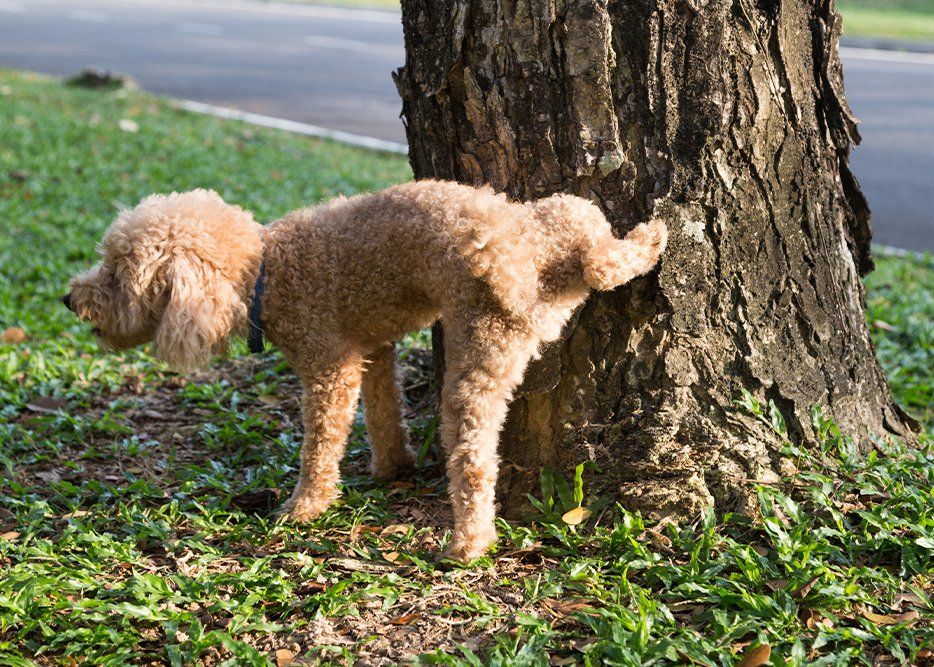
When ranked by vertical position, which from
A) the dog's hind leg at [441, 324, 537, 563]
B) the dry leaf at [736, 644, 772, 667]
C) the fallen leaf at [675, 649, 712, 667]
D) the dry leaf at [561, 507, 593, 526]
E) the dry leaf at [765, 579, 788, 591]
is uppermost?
the dog's hind leg at [441, 324, 537, 563]

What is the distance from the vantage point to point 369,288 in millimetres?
3043

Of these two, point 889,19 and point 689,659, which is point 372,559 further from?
point 889,19

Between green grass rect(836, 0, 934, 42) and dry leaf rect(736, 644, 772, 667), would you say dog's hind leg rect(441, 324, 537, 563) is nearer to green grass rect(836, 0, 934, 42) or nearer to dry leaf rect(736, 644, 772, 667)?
dry leaf rect(736, 644, 772, 667)

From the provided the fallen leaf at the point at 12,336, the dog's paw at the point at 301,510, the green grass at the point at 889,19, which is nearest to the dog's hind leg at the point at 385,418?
the dog's paw at the point at 301,510

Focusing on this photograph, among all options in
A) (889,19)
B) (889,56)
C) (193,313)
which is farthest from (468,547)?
(889,19)

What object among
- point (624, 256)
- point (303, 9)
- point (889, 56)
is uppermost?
point (303, 9)

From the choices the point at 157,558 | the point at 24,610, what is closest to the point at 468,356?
the point at 157,558

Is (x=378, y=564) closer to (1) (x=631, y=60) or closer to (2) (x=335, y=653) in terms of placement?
(2) (x=335, y=653)

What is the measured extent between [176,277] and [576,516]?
1.75 meters

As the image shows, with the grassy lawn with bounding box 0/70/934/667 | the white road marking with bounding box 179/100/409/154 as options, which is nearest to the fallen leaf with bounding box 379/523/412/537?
the grassy lawn with bounding box 0/70/934/667

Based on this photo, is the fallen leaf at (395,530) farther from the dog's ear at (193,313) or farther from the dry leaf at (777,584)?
the dry leaf at (777,584)

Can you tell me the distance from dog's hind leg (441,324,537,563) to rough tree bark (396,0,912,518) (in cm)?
31

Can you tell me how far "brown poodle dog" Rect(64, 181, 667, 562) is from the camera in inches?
108

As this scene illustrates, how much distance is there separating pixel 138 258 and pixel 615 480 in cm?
201
